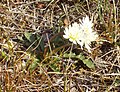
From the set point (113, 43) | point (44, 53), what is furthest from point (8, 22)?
point (113, 43)

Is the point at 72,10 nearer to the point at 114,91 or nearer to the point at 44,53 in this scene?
the point at 44,53

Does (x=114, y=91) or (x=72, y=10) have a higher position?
(x=72, y=10)

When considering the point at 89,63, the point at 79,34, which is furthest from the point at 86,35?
the point at 89,63

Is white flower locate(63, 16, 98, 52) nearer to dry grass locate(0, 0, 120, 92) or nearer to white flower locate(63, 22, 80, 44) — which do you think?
white flower locate(63, 22, 80, 44)

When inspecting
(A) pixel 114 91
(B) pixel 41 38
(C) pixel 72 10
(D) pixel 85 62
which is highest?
(C) pixel 72 10

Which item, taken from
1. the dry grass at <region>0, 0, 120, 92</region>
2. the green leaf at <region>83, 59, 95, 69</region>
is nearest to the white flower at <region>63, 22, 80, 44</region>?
the dry grass at <region>0, 0, 120, 92</region>

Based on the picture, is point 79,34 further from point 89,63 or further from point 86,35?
point 89,63

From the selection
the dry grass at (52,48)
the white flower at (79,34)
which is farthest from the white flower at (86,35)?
the dry grass at (52,48)

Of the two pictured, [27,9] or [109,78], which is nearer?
[109,78]
